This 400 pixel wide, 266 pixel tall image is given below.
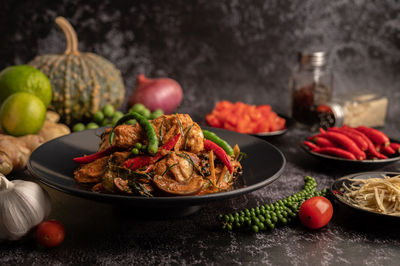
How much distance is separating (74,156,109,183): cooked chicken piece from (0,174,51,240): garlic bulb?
0.24 m

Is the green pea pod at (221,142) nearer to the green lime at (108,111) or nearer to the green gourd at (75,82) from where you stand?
the green lime at (108,111)

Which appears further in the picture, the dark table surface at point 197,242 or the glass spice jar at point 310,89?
the glass spice jar at point 310,89

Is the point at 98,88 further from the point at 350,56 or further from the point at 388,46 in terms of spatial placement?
the point at 388,46

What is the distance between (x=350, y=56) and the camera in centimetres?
562

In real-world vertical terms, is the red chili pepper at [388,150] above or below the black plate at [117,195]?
below

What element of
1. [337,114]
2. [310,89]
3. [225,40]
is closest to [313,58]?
[310,89]

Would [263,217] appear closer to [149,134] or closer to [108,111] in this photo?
[149,134]

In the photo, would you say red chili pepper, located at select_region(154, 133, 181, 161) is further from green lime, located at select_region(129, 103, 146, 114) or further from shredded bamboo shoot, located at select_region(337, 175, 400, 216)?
green lime, located at select_region(129, 103, 146, 114)

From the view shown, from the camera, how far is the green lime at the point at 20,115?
3383mm

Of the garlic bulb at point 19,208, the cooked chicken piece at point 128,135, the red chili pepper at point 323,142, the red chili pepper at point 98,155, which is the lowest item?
the red chili pepper at point 323,142

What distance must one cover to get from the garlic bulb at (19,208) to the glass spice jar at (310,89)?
2943 mm

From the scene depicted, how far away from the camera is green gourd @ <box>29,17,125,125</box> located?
166 inches

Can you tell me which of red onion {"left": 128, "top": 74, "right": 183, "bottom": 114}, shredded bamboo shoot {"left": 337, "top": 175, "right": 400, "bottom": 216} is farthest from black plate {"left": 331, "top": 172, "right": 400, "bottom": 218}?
red onion {"left": 128, "top": 74, "right": 183, "bottom": 114}

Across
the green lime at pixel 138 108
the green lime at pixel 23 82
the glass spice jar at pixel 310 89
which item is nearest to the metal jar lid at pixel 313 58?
the glass spice jar at pixel 310 89
